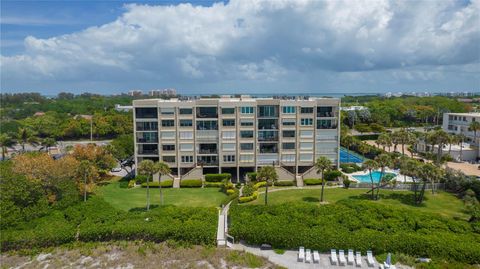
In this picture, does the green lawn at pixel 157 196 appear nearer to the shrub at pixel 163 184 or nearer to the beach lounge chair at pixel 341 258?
the shrub at pixel 163 184

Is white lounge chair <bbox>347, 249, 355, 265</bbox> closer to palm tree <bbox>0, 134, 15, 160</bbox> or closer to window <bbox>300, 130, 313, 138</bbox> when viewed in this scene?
window <bbox>300, 130, 313, 138</bbox>

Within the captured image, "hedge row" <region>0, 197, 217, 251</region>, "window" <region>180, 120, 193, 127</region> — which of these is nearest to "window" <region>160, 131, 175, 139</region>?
"window" <region>180, 120, 193, 127</region>

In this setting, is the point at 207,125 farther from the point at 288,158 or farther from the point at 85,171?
the point at 85,171

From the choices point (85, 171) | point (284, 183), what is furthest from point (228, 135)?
point (85, 171)

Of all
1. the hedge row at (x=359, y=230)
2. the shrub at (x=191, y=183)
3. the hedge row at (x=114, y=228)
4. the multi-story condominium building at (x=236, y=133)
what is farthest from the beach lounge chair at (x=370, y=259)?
the shrub at (x=191, y=183)

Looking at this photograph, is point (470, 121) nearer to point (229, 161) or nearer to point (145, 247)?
point (229, 161)

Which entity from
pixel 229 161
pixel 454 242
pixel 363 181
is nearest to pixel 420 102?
pixel 363 181
